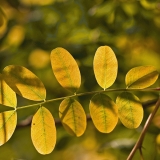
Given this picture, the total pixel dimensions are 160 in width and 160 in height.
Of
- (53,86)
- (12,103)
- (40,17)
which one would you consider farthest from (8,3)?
(12,103)

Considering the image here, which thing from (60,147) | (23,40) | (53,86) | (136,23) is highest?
(136,23)

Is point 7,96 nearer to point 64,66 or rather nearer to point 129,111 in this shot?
Result: point 64,66

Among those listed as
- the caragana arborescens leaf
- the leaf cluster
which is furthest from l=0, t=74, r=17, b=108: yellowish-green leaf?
the caragana arborescens leaf

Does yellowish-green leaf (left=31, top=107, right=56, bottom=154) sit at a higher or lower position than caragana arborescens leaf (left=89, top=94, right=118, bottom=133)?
lower

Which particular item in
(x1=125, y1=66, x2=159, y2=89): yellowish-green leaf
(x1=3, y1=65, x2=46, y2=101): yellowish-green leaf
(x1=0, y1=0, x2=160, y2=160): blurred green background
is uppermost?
(x1=125, y1=66, x2=159, y2=89): yellowish-green leaf

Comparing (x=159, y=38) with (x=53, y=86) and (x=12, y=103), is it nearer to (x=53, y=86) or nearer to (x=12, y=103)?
(x=53, y=86)

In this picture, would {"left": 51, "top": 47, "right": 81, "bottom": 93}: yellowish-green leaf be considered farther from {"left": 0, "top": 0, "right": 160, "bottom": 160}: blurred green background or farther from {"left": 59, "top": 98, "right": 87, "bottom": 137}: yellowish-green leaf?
{"left": 0, "top": 0, "right": 160, "bottom": 160}: blurred green background

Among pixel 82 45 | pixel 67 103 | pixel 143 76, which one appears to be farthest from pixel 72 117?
pixel 82 45

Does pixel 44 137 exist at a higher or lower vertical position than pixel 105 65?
lower
